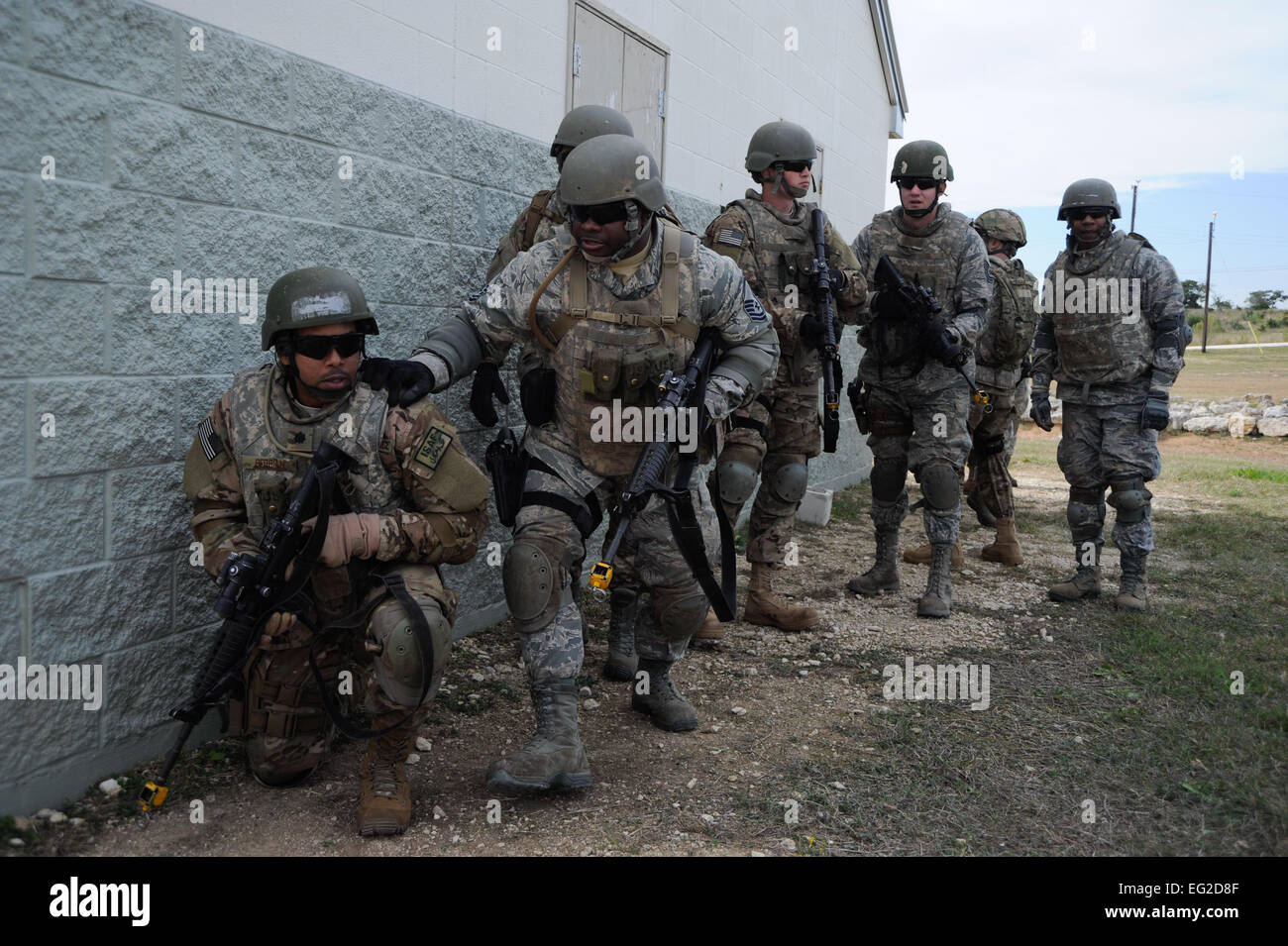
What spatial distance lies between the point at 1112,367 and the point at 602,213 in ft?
12.1

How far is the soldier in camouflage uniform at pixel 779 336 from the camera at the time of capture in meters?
5.29

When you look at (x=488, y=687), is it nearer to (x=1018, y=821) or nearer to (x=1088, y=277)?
(x=1018, y=821)

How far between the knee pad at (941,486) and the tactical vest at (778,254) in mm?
1233

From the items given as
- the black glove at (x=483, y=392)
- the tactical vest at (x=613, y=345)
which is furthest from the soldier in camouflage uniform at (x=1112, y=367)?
the black glove at (x=483, y=392)

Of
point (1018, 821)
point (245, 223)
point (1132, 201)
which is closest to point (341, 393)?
point (245, 223)

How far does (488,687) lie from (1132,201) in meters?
51.6

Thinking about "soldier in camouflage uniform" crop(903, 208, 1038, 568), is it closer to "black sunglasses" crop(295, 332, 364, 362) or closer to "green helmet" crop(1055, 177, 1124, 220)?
"green helmet" crop(1055, 177, 1124, 220)

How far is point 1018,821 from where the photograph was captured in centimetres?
335

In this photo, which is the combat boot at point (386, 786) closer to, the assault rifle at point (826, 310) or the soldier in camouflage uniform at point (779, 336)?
the soldier in camouflage uniform at point (779, 336)

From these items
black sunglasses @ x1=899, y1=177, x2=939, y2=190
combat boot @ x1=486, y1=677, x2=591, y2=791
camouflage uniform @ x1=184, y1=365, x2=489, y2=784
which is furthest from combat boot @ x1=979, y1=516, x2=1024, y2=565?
camouflage uniform @ x1=184, y1=365, x2=489, y2=784

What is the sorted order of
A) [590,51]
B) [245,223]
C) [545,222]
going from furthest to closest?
[590,51]
[545,222]
[245,223]

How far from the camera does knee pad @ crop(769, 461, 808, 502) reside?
214 inches

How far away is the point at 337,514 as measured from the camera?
3297mm

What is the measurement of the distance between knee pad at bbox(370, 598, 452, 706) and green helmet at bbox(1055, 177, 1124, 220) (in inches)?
183
